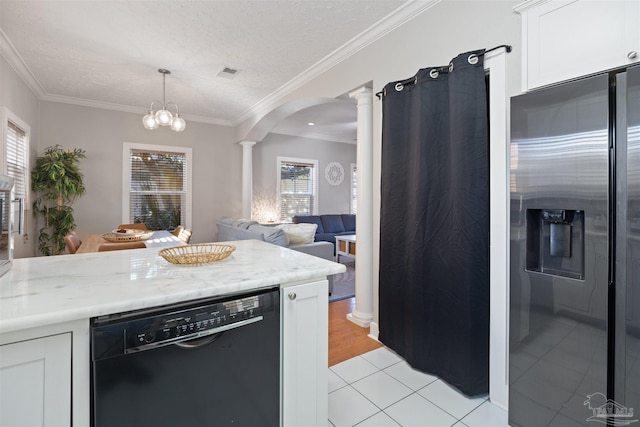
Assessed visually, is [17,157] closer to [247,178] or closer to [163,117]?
[163,117]

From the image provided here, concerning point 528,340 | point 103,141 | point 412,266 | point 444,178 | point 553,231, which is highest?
point 103,141

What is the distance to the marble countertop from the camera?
0.83m

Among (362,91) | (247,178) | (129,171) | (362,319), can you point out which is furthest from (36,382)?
(247,178)

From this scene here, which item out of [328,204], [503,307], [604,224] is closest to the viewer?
[604,224]

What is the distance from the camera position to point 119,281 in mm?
1076

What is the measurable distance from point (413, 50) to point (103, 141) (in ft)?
15.5

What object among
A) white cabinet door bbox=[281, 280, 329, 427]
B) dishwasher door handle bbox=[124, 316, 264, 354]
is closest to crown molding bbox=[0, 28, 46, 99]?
dishwasher door handle bbox=[124, 316, 264, 354]

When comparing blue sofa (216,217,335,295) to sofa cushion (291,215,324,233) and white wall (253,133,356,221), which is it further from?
sofa cushion (291,215,324,233)

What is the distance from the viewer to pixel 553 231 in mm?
1467

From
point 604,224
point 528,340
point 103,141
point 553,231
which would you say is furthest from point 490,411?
point 103,141

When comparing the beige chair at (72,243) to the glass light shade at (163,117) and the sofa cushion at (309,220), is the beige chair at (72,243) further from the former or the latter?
the sofa cushion at (309,220)

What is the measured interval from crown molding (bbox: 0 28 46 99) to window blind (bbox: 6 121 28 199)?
601 mm

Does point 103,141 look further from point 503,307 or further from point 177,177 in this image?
point 503,307

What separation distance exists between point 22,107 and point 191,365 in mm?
4363
